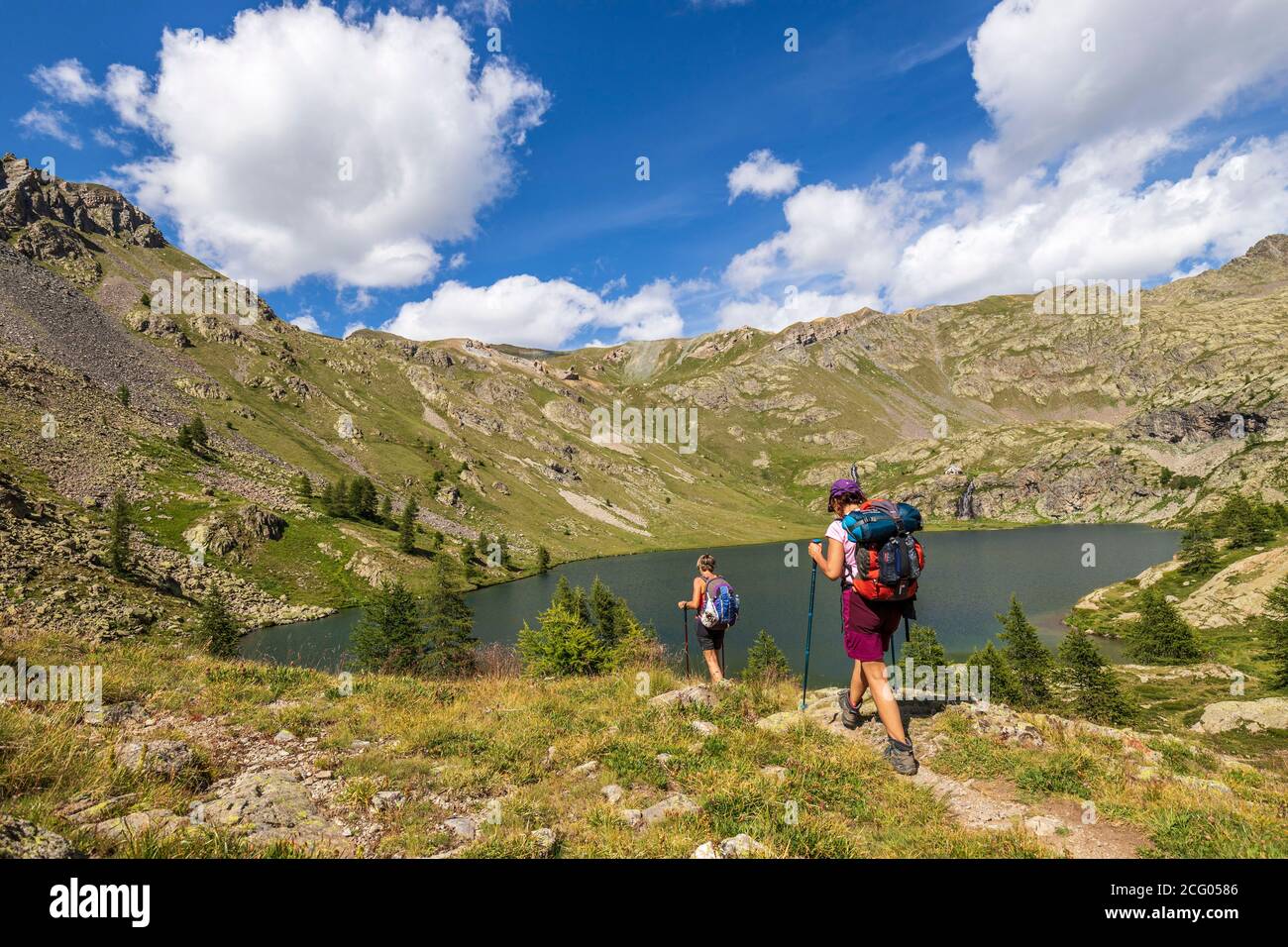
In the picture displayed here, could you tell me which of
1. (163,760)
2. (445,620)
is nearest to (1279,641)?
(163,760)

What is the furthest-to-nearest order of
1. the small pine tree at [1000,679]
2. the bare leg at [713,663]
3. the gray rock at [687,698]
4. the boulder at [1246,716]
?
1. the small pine tree at [1000,679]
2. the boulder at [1246,716]
3. the bare leg at [713,663]
4. the gray rock at [687,698]

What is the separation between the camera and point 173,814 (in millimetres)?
5781

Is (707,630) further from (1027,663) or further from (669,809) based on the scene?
(1027,663)

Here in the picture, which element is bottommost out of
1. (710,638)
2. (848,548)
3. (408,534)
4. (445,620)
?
(445,620)

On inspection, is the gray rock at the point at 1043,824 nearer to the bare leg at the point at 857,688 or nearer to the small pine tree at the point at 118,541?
the bare leg at the point at 857,688

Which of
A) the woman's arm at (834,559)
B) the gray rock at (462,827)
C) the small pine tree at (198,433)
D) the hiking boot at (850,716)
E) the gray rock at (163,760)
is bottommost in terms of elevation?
the hiking boot at (850,716)

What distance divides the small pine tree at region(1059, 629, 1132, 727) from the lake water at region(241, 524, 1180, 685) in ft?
65.9

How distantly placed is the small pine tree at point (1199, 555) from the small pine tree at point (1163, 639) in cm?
3056

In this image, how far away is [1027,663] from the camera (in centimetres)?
5359

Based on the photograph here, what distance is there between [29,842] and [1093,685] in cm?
5912

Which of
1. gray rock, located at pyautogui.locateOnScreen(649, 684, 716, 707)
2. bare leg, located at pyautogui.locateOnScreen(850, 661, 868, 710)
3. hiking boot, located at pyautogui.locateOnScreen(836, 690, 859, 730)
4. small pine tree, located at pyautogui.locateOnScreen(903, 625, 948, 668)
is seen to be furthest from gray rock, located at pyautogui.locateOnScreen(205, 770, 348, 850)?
small pine tree, located at pyautogui.locateOnScreen(903, 625, 948, 668)

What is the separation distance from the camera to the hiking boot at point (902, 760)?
8359mm

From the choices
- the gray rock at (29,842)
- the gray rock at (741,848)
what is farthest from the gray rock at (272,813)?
the gray rock at (741,848)
